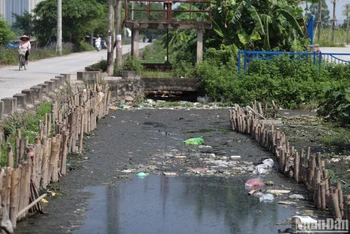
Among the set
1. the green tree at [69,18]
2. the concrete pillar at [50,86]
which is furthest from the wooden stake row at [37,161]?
the green tree at [69,18]

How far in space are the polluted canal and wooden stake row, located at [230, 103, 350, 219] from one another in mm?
172

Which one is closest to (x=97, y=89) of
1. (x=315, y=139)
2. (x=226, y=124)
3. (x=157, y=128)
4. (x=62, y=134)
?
(x=157, y=128)

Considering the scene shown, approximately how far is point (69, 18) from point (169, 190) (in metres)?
37.0

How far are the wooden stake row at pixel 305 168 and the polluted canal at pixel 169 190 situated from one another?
0.17 metres

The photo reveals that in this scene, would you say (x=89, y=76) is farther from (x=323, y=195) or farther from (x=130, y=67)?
(x=323, y=195)

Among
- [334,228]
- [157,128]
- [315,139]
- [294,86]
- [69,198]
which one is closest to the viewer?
[334,228]

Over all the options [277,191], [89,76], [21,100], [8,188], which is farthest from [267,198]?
[89,76]

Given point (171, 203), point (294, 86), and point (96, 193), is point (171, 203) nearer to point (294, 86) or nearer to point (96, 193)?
point (96, 193)

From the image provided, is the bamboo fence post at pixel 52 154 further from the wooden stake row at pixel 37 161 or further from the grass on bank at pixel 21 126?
the grass on bank at pixel 21 126

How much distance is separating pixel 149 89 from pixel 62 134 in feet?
38.5

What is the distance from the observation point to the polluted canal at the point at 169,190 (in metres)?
9.09

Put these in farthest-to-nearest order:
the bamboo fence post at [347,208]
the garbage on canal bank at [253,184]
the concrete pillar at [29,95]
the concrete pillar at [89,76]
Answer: the concrete pillar at [89,76], the concrete pillar at [29,95], the garbage on canal bank at [253,184], the bamboo fence post at [347,208]

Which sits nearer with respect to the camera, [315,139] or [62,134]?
[62,134]

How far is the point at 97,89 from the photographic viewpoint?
733 inches
